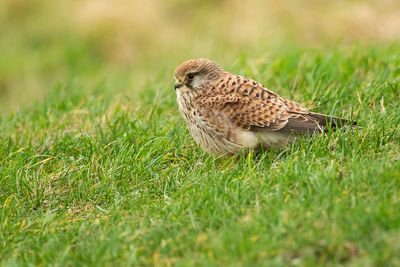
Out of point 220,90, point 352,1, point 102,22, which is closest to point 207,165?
point 220,90

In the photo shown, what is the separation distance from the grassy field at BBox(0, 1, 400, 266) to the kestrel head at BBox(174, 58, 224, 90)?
47 cm

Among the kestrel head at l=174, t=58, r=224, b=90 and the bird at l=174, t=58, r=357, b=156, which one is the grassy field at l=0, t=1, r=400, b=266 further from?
the kestrel head at l=174, t=58, r=224, b=90

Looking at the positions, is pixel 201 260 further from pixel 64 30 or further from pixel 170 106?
pixel 64 30

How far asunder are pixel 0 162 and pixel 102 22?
757cm

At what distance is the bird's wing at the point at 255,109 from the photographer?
23.8 feet

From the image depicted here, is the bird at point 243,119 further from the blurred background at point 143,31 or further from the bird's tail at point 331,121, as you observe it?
the blurred background at point 143,31

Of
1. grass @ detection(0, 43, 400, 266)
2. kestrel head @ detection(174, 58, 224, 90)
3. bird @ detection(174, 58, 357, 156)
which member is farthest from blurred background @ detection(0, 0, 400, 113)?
bird @ detection(174, 58, 357, 156)

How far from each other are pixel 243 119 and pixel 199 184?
1.05 m

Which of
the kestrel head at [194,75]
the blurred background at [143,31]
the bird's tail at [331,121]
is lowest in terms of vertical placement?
the blurred background at [143,31]

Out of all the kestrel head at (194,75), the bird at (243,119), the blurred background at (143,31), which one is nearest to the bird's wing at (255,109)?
the bird at (243,119)

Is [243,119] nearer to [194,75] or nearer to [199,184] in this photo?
[194,75]

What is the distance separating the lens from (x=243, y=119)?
7.31 m

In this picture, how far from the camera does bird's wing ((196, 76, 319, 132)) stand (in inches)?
286

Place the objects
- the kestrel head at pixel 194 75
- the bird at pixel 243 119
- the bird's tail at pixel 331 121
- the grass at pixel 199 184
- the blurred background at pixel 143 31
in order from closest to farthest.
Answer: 1. the grass at pixel 199 184
2. the bird's tail at pixel 331 121
3. the bird at pixel 243 119
4. the kestrel head at pixel 194 75
5. the blurred background at pixel 143 31
